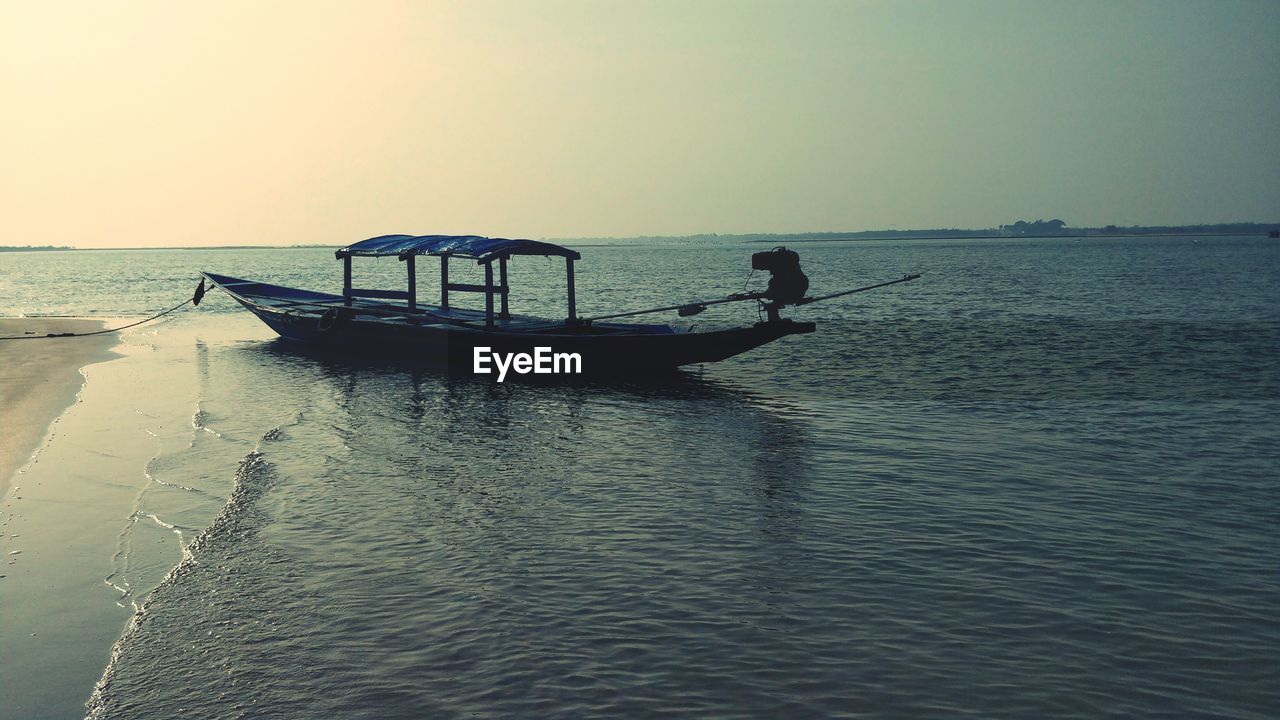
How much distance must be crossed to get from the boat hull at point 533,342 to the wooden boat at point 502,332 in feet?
0.09

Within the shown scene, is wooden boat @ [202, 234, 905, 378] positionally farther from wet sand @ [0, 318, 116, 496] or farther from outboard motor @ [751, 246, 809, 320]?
wet sand @ [0, 318, 116, 496]

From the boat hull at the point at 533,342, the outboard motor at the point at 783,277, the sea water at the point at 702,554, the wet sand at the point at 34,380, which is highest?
the outboard motor at the point at 783,277

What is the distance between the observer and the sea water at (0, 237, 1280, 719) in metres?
7.61

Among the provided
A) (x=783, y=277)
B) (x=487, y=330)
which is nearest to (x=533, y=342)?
(x=487, y=330)

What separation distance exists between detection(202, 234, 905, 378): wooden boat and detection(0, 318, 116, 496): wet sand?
7.02 metres

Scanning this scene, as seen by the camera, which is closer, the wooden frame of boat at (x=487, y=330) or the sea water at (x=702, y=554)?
the sea water at (x=702, y=554)

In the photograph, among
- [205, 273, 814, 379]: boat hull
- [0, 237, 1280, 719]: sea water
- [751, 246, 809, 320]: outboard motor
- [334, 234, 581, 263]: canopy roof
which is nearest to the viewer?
[0, 237, 1280, 719]: sea water

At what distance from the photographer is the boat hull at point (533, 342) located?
81.5ft

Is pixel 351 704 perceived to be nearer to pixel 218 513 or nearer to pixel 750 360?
pixel 218 513

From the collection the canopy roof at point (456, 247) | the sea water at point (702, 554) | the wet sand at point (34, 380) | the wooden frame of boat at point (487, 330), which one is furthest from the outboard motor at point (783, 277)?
the wet sand at point (34, 380)

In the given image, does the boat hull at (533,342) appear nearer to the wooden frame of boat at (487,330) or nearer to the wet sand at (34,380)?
the wooden frame of boat at (487,330)

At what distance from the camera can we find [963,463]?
610 inches

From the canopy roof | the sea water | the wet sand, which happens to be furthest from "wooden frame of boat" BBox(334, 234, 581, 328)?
the wet sand

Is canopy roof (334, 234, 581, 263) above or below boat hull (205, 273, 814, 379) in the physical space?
above
